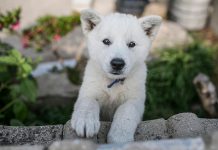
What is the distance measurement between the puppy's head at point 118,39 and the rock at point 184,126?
0.65m

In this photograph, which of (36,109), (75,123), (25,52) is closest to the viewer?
(75,123)

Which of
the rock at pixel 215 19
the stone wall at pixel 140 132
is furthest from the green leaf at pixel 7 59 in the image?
the rock at pixel 215 19

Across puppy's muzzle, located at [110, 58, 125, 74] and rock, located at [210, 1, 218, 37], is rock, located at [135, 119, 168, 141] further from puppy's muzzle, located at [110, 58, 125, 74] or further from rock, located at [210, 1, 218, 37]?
rock, located at [210, 1, 218, 37]

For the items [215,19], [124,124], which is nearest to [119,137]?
[124,124]

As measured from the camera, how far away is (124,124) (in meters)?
3.28

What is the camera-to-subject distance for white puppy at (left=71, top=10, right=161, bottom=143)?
3422mm

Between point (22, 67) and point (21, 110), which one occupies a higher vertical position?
point (22, 67)

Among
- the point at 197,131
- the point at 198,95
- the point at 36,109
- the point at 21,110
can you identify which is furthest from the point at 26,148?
the point at 198,95

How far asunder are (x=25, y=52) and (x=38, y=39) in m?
0.42

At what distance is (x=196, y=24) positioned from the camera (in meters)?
8.27

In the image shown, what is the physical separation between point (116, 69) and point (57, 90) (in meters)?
2.47

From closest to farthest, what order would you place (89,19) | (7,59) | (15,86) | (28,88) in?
(89,19), (7,59), (28,88), (15,86)

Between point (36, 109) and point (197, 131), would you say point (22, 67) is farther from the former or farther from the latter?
point (197, 131)

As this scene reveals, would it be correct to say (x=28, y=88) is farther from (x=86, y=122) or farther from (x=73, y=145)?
(x=73, y=145)
